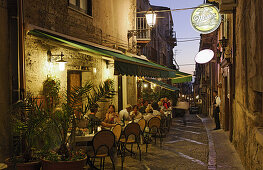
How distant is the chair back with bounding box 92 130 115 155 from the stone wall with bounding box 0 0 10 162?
195cm

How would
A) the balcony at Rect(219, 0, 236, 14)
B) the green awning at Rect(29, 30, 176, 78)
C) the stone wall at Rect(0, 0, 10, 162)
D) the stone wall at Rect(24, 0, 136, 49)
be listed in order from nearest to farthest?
the stone wall at Rect(0, 0, 10, 162) → the green awning at Rect(29, 30, 176, 78) → the stone wall at Rect(24, 0, 136, 49) → the balcony at Rect(219, 0, 236, 14)

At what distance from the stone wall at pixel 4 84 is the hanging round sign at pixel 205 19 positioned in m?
5.99

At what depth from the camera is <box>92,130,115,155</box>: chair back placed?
20.8 feet

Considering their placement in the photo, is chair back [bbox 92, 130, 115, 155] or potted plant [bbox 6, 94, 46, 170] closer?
potted plant [bbox 6, 94, 46, 170]

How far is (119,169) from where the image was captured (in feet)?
23.0

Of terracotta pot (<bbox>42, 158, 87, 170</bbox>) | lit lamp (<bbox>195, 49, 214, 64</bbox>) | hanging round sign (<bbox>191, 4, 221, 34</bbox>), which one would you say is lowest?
terracotta pot (<bbox>42, 158, 87, 170</bbox>)

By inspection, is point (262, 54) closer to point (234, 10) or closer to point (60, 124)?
point (60, 124)

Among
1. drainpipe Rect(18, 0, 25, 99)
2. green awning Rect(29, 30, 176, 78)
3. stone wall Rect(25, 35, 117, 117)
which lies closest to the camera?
drainpipe Rect(18, 0, 25, 99)

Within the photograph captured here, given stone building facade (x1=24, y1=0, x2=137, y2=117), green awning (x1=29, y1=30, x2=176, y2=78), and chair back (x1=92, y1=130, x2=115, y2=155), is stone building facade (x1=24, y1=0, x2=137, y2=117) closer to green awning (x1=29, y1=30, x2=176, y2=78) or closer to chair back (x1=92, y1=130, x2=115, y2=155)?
green awning (x1=29, y1=30, x2=176, y2=78)

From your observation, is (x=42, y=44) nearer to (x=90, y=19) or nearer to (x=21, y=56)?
(x=21, y=56)

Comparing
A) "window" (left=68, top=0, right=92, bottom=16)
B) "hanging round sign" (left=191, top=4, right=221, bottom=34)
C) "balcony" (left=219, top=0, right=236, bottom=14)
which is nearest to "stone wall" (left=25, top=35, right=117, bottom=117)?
"window" (left=68, top=0, right=92, bottom=16)

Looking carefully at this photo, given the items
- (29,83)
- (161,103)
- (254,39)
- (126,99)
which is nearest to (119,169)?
(29,83)

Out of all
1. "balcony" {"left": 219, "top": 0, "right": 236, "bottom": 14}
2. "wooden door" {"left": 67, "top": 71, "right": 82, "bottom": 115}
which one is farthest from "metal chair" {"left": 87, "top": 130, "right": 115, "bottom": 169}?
"balcony" {"left": 219, "top": 0, "right": 236, "bottom": 14}

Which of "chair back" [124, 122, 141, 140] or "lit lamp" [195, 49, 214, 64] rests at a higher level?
"lit lamp" [195, 49, 214, 64]
